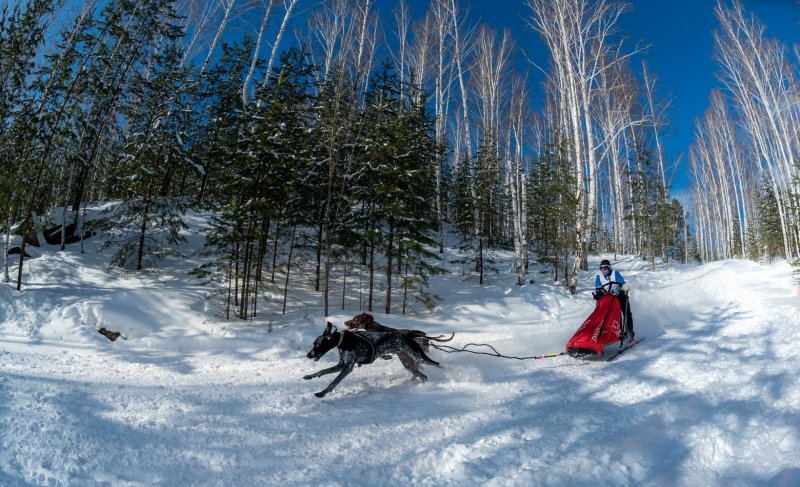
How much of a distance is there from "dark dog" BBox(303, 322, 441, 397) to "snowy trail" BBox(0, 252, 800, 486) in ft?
1.08

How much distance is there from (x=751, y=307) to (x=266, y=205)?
36.2 feet

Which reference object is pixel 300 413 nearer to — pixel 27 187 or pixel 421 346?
pixel 421 346

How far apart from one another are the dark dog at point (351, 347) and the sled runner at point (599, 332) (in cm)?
292

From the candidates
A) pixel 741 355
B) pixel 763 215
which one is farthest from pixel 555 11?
pixel 763 215

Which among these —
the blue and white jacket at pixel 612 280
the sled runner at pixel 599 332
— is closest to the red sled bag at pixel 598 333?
the sled runner at pixel 599 332

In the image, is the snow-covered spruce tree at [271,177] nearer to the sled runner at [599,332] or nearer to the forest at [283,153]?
the forest at [283,153]

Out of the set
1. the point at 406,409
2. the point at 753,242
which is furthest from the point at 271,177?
the point at 753,242

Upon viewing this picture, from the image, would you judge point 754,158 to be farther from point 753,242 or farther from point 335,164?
point 335,164

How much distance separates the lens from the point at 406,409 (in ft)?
14.3

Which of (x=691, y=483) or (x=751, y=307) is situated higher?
(x=751, y=307)

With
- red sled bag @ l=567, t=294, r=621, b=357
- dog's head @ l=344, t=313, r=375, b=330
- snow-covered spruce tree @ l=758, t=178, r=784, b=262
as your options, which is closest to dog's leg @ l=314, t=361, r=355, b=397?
dog's head @ l=344, t=313, r=375, b=330

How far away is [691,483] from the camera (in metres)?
2.78

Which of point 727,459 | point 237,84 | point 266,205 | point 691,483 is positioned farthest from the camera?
point 237,84

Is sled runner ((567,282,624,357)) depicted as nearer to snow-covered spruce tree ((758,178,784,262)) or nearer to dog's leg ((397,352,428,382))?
dog's leg ((397,352,428,382))
